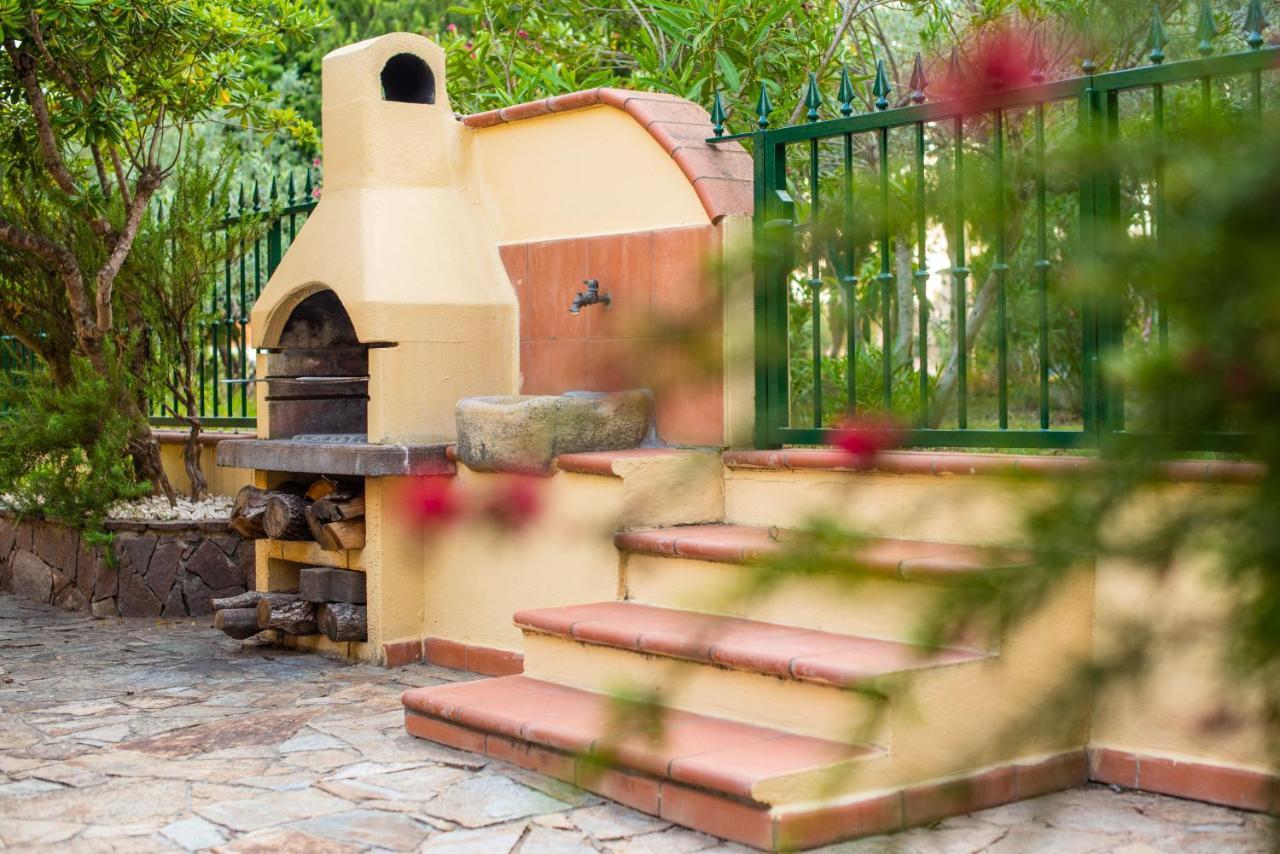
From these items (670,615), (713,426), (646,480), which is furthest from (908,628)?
(713,426)

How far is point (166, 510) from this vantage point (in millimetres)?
8141

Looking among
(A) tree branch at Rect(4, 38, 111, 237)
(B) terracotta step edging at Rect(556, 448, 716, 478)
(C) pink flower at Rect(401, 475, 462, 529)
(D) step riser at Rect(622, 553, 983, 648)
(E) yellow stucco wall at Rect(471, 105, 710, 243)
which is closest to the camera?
(D) step riser at Rect(622, 553, 983, 648)

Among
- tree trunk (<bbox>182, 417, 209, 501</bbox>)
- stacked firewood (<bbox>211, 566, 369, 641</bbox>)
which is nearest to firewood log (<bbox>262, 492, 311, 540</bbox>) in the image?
stacked firewood (<bbox>211, 566, 369, 641</bbox>)

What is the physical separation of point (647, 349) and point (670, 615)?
3671 mm

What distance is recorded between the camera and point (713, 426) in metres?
5.56

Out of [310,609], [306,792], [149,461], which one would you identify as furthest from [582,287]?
[149,461]

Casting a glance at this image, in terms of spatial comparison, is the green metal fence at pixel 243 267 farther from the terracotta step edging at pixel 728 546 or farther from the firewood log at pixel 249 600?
the terracotta step edging at pixel 728 546

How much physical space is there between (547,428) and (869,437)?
4423 millimetres

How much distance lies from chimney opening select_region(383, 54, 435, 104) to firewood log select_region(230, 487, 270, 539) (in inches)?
76.6

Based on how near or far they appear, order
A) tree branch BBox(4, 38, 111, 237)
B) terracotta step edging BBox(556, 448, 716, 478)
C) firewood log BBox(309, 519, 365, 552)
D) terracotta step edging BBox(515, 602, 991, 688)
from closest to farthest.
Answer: terracotta step edging BBox(515, 602, 991, 688), terracotta step edging BBox(556, 448, 716, 478), firewood log BBox(309, 519, 365, 552), tree branch BBox(4, 38, 111, 237)

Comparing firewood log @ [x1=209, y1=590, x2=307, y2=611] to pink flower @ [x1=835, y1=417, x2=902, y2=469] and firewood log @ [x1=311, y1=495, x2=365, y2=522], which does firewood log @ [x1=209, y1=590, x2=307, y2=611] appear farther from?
pink flower @ [x1=835, y1=417, x2=902, y2=469]

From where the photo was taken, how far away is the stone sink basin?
18.3ft

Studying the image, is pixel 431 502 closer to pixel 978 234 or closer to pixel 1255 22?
pixel 1255 22

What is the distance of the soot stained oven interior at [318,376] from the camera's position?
276 inches
